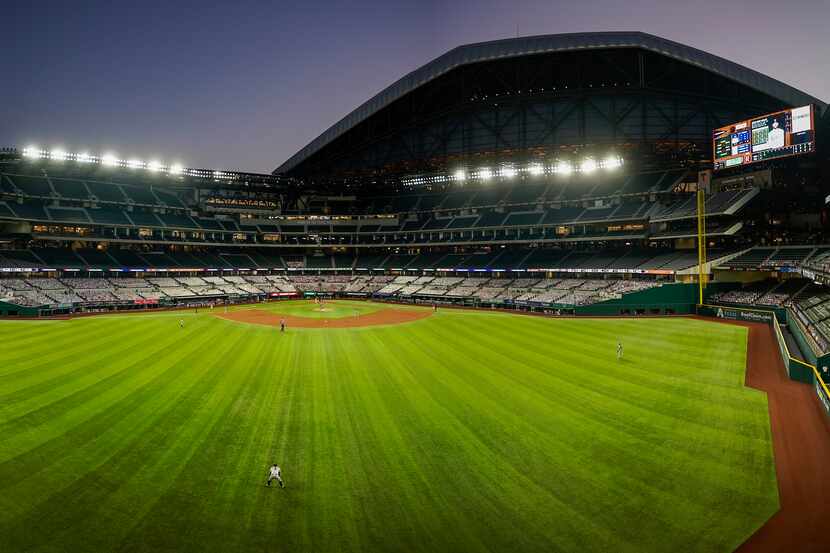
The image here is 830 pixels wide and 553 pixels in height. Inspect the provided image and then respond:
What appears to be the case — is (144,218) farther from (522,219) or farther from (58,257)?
(522,219)

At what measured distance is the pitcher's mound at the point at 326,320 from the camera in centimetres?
4497

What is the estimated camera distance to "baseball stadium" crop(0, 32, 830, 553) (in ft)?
36.9

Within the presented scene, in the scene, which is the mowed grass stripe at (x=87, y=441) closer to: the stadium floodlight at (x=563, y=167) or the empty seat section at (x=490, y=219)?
the stadium floodlight at (x=563, y=167)

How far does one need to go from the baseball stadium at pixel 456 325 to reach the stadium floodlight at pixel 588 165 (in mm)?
301

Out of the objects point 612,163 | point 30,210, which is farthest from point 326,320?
point 30,210

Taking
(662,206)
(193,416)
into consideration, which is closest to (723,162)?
(662,206)

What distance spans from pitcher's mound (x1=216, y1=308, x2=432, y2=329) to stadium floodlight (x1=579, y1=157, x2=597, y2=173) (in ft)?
113

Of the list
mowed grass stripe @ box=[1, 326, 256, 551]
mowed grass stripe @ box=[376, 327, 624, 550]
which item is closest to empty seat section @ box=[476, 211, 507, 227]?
mowed grass stripe @ box=[376, 327, 624, 550]

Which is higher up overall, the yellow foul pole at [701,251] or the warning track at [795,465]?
the yellow foul pole at [701,251]

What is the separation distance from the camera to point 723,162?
4984cm

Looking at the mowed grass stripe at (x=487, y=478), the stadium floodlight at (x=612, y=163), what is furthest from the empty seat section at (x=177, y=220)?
the mowed grass stripe at (x=487, y=478)

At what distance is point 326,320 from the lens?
4831 centimetres

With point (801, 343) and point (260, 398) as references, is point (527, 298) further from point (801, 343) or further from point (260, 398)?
point (260, 398)

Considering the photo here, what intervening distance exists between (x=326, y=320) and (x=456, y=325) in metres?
14.9
